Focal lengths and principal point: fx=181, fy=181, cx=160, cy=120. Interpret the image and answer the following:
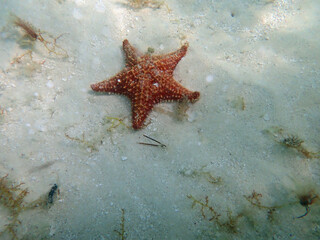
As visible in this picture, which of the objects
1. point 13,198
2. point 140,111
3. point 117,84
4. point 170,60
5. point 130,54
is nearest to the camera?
point 13,198

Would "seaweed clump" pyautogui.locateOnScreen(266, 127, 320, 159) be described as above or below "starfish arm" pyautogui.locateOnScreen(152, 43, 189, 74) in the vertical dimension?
below

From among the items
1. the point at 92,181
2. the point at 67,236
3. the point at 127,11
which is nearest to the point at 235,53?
the point at 127,11

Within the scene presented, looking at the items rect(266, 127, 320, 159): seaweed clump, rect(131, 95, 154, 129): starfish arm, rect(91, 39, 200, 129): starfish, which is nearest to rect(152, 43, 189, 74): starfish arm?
rect(91, 39, 200, 129): starfish

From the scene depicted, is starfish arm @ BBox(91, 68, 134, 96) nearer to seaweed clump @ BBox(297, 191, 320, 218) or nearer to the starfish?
the starfish

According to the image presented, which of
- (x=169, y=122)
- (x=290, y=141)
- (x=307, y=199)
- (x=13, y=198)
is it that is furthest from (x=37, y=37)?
(x=307, y=199)

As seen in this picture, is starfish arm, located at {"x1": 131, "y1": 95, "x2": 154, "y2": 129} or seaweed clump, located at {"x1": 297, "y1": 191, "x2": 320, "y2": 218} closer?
seaweed clump, located at {"x1": 297, "y1": 191, "x2": 320, "y2": 218}

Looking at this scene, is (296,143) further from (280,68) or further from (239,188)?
(280,68)

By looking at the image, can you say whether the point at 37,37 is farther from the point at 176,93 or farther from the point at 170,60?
the point at 176,93

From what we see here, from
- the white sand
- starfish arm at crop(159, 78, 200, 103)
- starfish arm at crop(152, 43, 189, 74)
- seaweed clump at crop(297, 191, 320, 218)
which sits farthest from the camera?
starfish arm at crop(152, 43, 189, 74)
